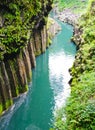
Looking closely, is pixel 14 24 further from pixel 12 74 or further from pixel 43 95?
pixel 43 95

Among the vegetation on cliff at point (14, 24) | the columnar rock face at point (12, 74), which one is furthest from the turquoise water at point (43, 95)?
the vegetation on cliff at point (14, 24)

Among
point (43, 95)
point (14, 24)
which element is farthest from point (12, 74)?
point (43, 95)

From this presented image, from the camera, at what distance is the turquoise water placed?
99.4 feet

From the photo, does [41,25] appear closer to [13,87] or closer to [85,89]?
[13,87]

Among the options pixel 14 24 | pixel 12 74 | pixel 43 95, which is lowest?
pixel 43 95

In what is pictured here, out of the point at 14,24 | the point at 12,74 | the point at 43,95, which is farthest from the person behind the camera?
the point at 43,95

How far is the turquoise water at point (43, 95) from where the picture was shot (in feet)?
99.4

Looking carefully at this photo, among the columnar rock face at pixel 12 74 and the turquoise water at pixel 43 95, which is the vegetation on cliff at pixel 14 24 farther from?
the turquoise water at pixel 43 95

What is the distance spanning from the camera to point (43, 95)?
3628 cm

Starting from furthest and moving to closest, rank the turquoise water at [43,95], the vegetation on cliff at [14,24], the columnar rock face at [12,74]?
the vegetation on cliff at [14,24]
the columnar rock face at [12,74]
the turquoise water at [43,95]

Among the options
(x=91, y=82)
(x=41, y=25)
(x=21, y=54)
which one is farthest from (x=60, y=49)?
(x=91, y=82)

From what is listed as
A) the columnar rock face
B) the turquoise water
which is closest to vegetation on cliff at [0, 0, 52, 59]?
the columnar rock face

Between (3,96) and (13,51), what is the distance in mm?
4107

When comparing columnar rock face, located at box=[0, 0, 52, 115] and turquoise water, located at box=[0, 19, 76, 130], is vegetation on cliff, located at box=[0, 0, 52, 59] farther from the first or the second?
turquoise water, located at box=[0, 19, 76, 130]
